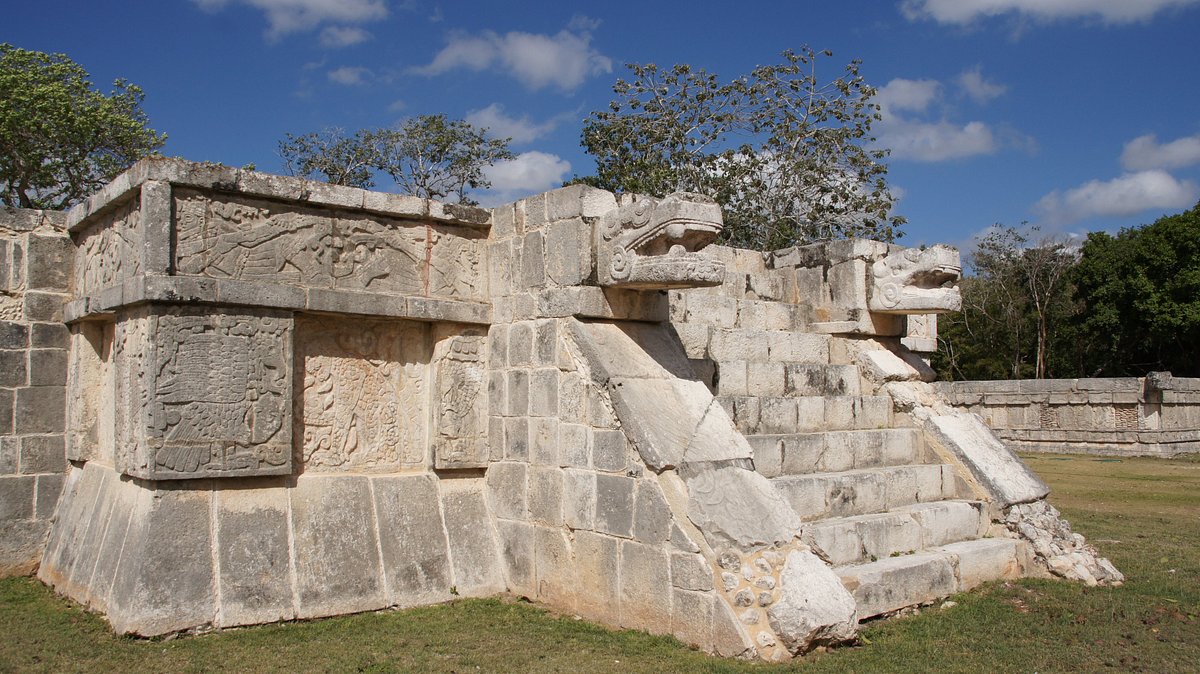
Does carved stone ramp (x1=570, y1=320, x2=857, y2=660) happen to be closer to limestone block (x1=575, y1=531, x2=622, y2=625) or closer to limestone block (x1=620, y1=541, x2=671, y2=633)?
limestone block (x1=620, y1=541, x2=671, y2=633)

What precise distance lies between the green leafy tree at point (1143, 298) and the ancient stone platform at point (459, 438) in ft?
77.2

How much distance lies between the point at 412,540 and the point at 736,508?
2.19 meters

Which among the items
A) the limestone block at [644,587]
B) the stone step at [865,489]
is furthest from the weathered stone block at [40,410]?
Result: the stone step at [865,489]

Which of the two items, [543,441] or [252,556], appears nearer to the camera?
[252,556]

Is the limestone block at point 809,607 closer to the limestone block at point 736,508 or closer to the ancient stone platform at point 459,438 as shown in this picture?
the ancient stone platform at point 459,438

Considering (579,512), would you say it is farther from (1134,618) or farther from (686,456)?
(1134,618)

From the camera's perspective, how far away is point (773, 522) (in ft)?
17.0

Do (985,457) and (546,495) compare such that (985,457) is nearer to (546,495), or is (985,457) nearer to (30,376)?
(546,495)

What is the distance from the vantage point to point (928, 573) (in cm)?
608

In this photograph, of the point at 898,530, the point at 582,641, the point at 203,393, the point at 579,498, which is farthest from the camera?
the point at 898,530

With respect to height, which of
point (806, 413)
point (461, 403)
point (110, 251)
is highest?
point (110, 251)

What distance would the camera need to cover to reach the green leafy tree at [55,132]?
18297 millimetres

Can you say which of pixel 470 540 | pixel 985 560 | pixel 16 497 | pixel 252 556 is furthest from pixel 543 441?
pixel 16 497

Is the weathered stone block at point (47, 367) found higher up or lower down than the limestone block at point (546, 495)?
higher up
